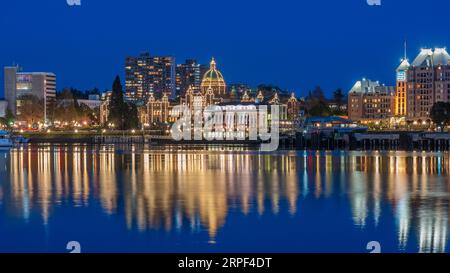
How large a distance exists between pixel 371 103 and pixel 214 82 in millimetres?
38591

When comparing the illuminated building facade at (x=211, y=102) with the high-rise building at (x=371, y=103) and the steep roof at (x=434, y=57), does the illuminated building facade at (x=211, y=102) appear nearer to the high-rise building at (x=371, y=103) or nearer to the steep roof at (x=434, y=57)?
the high-rise building at (x=371, y=103)

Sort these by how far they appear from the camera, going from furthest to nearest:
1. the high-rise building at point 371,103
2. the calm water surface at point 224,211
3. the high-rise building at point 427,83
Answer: the high-rise building at point 371,103
the high-rise building at point 427,83
the calm water surface at point 224,211

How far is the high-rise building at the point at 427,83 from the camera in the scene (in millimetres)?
174250

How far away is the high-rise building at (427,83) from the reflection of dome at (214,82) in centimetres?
4172

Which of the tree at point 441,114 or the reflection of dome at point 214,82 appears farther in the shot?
the reflection of dome at point 214,82

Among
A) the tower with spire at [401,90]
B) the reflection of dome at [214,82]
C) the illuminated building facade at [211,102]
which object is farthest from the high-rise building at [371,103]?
the reflection of dome at [214,82]

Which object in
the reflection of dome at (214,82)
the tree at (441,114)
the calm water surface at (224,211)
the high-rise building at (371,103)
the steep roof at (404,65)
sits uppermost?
the steep roof at (404,65)

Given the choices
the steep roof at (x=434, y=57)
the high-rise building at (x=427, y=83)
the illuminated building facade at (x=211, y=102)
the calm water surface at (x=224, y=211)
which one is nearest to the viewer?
the calm water surface at (x=224, y=211)

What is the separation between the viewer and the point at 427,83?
17688 centimetres

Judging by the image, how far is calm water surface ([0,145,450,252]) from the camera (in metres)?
19.2

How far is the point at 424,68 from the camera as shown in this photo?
177625 mm
